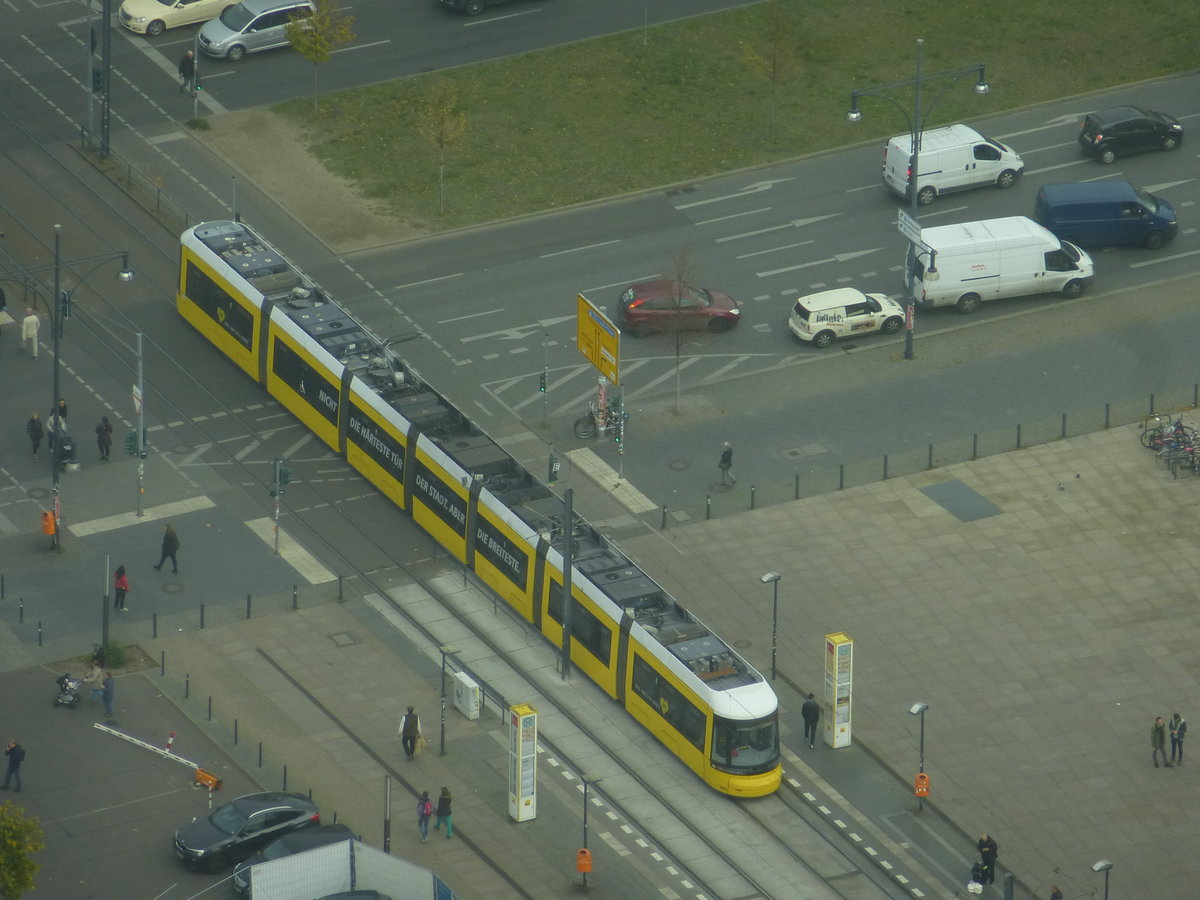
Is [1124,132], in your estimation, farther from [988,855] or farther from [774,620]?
[988,855]

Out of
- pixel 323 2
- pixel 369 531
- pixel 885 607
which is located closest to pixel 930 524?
pixel 885 607

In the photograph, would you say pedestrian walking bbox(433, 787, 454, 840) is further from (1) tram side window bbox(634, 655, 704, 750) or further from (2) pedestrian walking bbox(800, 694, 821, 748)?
(2) pedestrian walking bbox(800, 694, 821, 748)

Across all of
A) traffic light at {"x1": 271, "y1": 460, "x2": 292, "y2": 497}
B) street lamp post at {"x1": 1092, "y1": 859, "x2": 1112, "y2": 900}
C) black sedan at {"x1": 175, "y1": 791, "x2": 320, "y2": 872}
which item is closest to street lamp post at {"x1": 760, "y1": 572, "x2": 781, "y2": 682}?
street lamp post at {"x1": 1092, "y1": 859, "x2": 1112, "y2": 900}

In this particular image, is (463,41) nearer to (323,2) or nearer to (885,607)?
(323,2)

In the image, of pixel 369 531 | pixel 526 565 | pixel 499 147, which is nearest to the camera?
pixel 526 565

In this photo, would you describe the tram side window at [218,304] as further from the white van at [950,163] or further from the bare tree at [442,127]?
the white van at [950,163]

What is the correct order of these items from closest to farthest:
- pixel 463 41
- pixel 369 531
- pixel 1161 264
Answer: pixel 369 531 < pixel 1161 264 < pixel 463 41

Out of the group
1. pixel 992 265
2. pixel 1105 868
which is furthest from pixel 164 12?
pixel 1105 868
